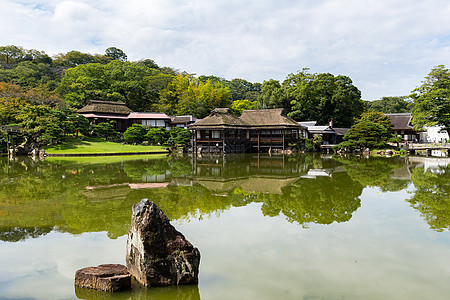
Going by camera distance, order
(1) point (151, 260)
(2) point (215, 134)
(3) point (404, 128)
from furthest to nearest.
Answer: (3) point (404, 128) < (2) point (215, 134) < (1) point (151, 260)

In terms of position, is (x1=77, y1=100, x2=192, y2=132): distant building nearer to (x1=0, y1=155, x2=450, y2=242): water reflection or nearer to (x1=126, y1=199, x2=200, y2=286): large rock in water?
(x1=0, y1=155, x2=450, y2=242): water reflection

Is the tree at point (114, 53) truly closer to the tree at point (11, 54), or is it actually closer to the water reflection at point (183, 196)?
the tree at point (11, 54)

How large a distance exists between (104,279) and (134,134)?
119 ft

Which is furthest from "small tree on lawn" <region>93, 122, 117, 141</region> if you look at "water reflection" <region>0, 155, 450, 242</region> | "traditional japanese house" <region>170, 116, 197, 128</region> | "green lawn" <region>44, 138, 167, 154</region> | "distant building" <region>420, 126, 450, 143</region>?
"distant building" <region>420, 126, 450, 143</region>

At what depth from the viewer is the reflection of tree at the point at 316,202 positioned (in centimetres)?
919

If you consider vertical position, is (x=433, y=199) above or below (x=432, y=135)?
below

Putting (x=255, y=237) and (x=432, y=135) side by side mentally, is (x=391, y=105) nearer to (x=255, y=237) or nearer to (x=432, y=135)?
(x=432, y=135)

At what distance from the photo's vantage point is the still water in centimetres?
508

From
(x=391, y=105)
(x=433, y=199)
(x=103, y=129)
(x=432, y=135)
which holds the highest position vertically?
(x=391, y=105)

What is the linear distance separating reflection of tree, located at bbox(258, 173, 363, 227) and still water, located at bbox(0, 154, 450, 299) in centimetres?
5

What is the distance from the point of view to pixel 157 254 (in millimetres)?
5215

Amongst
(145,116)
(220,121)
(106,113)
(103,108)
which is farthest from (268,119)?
(103,108)

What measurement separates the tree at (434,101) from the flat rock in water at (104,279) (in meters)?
39.3

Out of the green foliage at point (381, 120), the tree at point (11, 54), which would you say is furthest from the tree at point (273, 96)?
the tree at point (11, 54)
